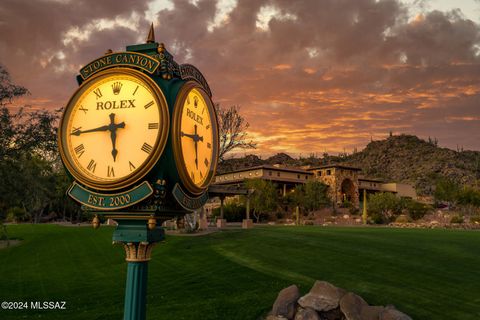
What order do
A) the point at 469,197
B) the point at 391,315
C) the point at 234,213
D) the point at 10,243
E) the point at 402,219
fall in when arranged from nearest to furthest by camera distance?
1. the point at 391,315
2. the point at 10,243
3. the point at 402,219
4. the point at 234,213
5. the point at 469,197

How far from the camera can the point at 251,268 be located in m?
16.4

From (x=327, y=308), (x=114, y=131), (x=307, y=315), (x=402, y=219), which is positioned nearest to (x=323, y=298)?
(x=327, y=308)

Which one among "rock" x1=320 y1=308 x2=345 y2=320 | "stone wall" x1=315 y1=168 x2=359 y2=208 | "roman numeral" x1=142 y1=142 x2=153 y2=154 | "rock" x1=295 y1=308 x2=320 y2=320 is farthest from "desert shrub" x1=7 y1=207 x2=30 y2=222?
"roman numeral" x1=142 y1=142 x2=153 y2=154

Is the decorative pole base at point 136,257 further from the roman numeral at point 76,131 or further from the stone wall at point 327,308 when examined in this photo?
the stone wall at point 327,308

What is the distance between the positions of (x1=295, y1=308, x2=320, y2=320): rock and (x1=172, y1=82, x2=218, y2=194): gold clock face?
8.15 meters

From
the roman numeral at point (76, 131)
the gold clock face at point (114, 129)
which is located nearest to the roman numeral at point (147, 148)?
the gold clock face at point (114, 129)

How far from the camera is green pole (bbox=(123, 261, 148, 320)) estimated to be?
10.2 ft

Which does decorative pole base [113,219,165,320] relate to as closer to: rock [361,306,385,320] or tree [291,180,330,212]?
rock [361,306,385,320]

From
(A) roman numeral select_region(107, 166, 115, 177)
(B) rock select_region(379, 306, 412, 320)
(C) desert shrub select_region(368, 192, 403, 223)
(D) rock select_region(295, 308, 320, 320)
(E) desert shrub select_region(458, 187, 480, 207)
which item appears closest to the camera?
(A) roman numeral select_region(107, 166, 115, 177)

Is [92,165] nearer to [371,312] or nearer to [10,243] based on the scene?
[371,312]

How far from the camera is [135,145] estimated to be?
2979mm

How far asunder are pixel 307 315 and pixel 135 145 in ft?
29.1

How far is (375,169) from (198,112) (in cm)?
15752

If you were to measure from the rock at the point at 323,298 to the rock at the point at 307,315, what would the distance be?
12 cm
